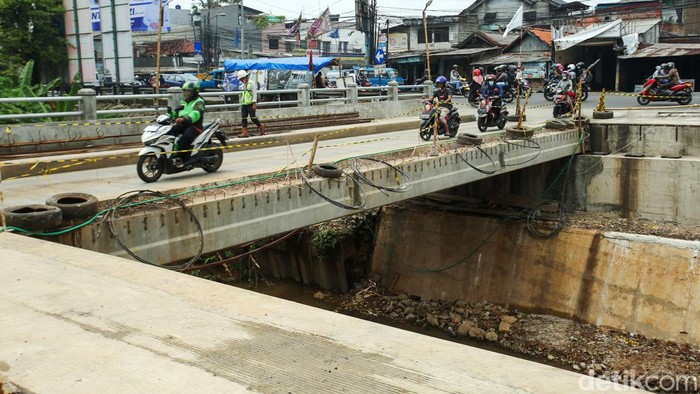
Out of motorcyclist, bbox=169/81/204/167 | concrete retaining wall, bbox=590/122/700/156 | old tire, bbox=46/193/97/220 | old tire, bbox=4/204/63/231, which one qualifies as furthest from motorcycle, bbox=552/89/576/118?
old tire, bbox=4/204/63/231

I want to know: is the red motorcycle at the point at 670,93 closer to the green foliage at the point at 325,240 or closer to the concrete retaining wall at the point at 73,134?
the green foliage at the point at 325,240

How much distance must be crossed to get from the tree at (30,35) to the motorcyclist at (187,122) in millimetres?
14697

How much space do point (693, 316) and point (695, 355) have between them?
2.91ft

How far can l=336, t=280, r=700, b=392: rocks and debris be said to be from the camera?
37.1 ft

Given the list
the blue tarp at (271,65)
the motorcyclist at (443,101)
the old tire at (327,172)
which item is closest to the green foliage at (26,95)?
the motorcyclist at (443,101)

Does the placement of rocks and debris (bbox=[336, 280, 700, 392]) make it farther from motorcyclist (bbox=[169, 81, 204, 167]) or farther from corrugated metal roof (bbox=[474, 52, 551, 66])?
corrugated metal roof (bbox=[474, 52, 551, 66])

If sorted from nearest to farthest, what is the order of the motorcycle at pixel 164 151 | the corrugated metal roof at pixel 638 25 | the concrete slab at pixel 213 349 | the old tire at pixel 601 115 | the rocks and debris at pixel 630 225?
the concrete slab at pixel 213 349, the motorcycle at pixel 164 151, the rocks and debris at pixel 630 225, the old tire at pixel 601 115, the corrugated metal roof at pixel 638 25

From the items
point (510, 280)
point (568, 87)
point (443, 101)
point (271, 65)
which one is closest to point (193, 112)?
point (443, 101)

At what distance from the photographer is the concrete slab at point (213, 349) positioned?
3.22 m

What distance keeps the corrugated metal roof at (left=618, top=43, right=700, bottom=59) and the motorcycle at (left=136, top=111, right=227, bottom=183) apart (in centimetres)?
2614

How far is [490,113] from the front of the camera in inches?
675

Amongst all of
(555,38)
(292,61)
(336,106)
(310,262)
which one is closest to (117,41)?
(336,106)

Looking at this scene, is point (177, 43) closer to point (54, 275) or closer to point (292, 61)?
point (292, 61)

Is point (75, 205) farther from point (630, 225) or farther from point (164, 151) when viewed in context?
point (630, 225)
